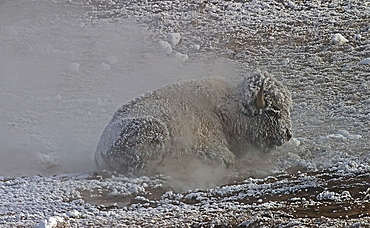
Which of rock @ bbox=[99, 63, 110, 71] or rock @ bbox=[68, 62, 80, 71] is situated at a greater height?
rock @ bbox=[99, 63, 110, 71]

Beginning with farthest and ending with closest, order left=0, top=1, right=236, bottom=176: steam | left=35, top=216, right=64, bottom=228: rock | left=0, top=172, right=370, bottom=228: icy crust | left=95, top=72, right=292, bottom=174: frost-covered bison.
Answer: left=0, top=1, right=236, bottom=176: steam, left=95, top=72, right=292, bottom=174: frost-covered bison, left=0, top=172, right=370, bottom=228: icy crust, left=35, top=216, right=64, bottom=228: rock

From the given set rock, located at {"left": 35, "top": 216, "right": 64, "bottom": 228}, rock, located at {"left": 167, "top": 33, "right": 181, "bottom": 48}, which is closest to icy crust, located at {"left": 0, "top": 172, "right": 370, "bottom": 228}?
rock, located at {"left": 35, "top": 216, "right": 64, "bottom": 228}

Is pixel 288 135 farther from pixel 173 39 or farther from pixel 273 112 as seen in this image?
pixel 173 39

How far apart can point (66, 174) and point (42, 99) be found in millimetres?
2971

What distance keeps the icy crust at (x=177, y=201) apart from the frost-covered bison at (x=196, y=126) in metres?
0.26

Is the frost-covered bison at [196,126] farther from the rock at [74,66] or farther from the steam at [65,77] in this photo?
the rock at [74,66]

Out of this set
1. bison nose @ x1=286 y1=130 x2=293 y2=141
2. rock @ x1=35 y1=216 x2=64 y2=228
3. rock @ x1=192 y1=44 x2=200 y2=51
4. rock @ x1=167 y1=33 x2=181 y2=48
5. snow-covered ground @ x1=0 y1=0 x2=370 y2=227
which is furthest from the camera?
rock @ x1=167 y1=33 x2=181 y2=48

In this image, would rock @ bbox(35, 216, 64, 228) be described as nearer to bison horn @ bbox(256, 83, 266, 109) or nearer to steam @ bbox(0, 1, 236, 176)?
steam @ bbox(0, 1, 236, 176)

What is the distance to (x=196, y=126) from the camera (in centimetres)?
670

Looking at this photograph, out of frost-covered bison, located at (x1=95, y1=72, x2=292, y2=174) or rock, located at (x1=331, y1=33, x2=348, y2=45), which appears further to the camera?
rock, located at (x1=331, y1=33, x2=348, y2=45)

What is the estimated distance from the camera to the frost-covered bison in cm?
644

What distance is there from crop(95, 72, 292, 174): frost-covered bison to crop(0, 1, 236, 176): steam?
73 centimetres

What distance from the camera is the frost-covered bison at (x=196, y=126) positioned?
21.1ft

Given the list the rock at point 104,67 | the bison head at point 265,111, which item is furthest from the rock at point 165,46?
the bison head at point 265,111
